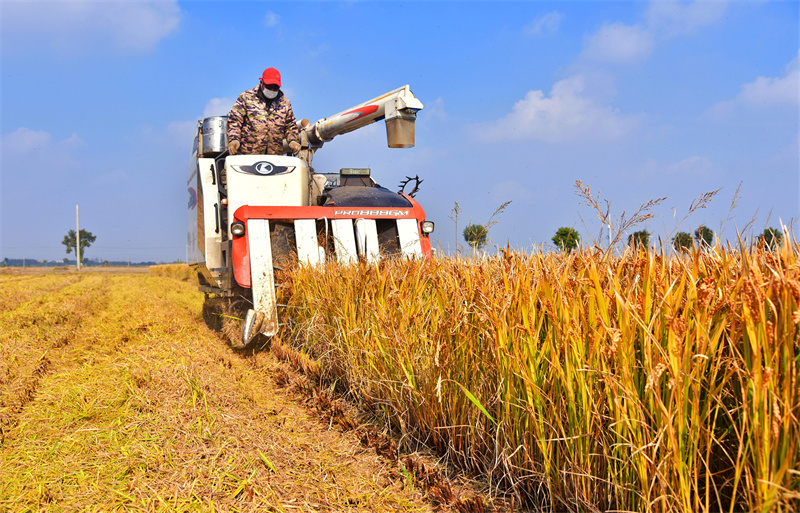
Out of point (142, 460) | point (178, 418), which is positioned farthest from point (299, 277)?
point (142, 460)

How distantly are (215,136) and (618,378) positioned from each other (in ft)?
20.0

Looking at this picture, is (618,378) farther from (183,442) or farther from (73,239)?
(73,239)

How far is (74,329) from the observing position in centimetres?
619

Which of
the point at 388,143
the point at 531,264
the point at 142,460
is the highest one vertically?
the point at 388,143

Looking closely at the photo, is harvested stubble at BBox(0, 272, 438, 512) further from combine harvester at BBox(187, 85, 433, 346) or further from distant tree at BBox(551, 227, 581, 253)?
distant tree at BBox(551, 227, 581, 253)

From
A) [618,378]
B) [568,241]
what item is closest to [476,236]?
[568,241]

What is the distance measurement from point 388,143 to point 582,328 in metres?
4.27

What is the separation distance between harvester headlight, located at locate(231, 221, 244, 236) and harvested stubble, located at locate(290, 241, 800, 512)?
A: 2686mm

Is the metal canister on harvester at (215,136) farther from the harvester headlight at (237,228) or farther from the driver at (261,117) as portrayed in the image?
the harvester headlight at (237,228)

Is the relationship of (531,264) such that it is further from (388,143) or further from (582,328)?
(388,143)

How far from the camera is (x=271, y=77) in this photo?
654cm

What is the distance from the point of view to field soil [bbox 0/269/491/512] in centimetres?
212

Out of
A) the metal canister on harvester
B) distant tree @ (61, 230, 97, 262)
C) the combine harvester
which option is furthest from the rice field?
distant tree @ (61, 230, 97, 262)

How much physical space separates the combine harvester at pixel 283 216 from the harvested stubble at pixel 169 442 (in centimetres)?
87
